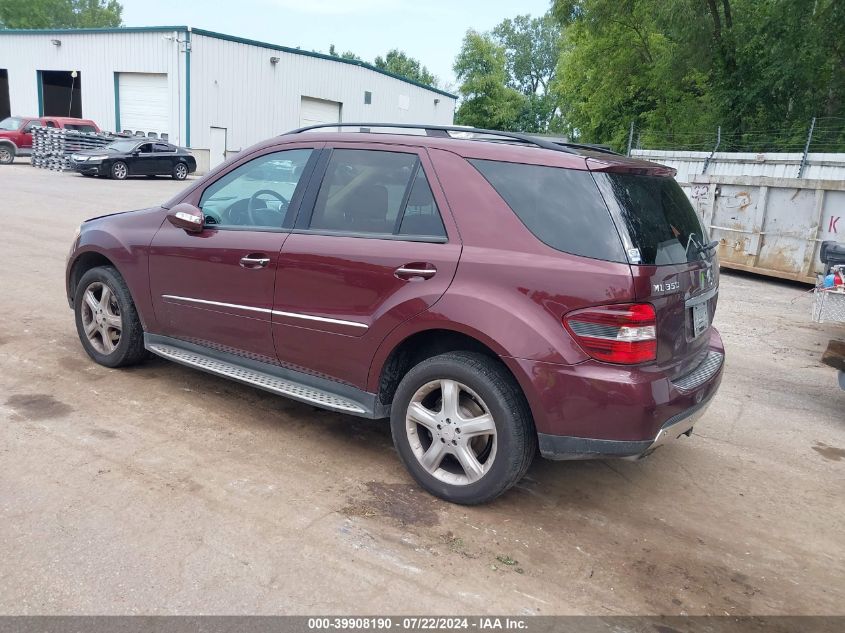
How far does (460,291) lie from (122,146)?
24.0 meters

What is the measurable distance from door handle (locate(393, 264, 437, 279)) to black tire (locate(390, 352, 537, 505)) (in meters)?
0.42

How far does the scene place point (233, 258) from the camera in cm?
442

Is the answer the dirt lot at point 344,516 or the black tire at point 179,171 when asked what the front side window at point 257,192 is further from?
the black tire at point 179,171

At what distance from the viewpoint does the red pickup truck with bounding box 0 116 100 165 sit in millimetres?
26828

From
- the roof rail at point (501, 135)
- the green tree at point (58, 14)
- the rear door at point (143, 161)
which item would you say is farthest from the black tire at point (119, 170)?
the green tree at point (58, 14)

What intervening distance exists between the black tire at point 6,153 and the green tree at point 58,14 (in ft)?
169

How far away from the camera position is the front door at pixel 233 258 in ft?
14.2

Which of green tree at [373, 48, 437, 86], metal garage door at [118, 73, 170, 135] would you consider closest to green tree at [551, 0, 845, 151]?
metal garage door at [118, 73, 170, 135]

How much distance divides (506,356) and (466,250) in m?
0.58

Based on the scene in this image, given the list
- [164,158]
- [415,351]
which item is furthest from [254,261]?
[164,158]

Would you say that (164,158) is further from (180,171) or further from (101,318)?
(101,318)

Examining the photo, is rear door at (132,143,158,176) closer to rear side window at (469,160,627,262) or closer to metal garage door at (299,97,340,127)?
metal garage door at (299,97,340,127)

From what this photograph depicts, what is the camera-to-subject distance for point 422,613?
2.86 m

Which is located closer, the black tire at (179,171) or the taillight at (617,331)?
the taillight at (617,331)
